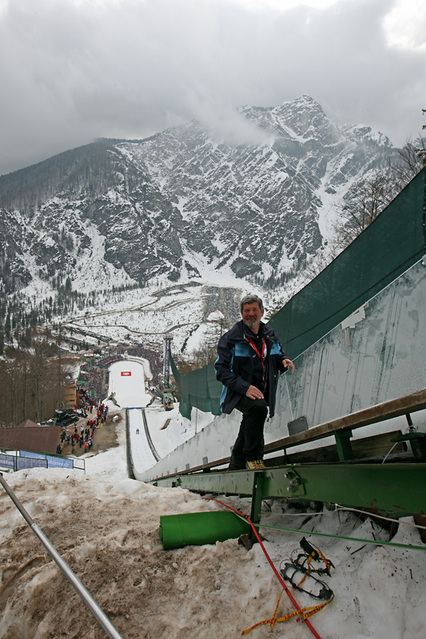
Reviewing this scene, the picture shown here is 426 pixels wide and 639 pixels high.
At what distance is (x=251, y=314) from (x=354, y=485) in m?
1.68

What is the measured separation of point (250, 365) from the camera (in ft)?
10.1

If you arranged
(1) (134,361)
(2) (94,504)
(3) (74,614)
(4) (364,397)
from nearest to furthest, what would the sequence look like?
1. (3) (74,614)
2. (4) (364,397)
3. (2) (94,504)
4. (1) (134,361)

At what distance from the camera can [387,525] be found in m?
2.18

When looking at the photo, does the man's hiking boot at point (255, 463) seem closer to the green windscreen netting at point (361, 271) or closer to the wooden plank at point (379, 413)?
the wooden plank at point (379, 413)

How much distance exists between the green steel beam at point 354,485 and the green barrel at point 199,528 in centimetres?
26

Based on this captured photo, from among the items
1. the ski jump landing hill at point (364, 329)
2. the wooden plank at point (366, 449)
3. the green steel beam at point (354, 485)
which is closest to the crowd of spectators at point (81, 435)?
the ski jump landing hill at point (364, 329)

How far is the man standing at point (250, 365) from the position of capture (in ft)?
9.96

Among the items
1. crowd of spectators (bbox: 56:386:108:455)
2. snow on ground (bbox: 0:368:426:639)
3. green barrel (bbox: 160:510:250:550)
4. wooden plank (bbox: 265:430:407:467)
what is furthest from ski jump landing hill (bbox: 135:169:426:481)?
crowd of spectators (bbox: 56:386:108:455)

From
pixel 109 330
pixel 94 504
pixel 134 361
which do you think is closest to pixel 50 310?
pixel 109 330

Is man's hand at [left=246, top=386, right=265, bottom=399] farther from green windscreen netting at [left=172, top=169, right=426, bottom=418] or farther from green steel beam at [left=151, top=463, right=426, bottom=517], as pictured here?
green windscreen netting at [left=172, top=169, right=426, bottom=418]

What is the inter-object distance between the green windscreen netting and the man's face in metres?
0.89

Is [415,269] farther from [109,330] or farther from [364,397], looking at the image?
[109,330]

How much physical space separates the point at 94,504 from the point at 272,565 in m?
1.95

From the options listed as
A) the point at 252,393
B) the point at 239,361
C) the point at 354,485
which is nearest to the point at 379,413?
the point at 354,485
